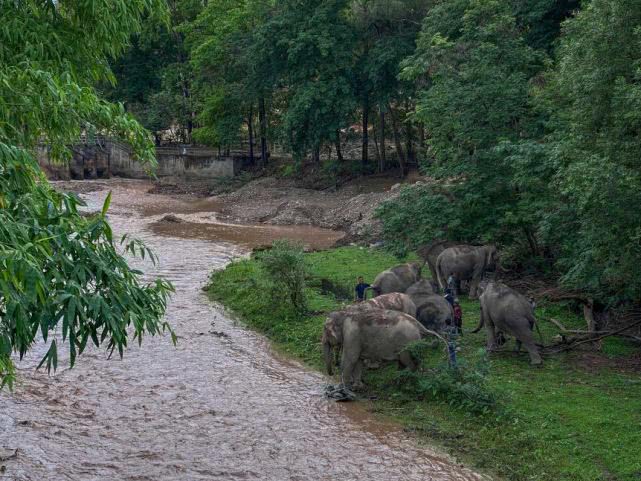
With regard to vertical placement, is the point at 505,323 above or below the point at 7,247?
below

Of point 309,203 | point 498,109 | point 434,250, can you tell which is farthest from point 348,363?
point 309,203

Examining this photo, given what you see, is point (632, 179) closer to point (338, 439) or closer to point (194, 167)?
point (338, 439)

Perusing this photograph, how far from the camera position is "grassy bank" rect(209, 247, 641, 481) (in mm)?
10289

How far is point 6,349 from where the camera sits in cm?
601

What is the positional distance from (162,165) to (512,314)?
43.8 metres

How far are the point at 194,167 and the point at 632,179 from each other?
4363 centimetres

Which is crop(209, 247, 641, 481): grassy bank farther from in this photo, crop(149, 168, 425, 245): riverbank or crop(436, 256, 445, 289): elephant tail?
crop(149, 168, 425, 245): riverbank

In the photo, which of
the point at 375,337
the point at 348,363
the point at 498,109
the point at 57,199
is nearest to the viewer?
the point at 57,199

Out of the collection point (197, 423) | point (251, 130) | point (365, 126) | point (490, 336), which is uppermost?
point (251, 130)

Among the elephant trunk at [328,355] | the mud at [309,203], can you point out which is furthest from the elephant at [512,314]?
the mud at [309,203]

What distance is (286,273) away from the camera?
18000 mm

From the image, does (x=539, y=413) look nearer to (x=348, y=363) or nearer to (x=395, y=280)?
(x=348, y=363)

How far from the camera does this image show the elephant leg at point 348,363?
13320 mm

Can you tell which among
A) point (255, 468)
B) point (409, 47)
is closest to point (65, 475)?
point (255, 468)
